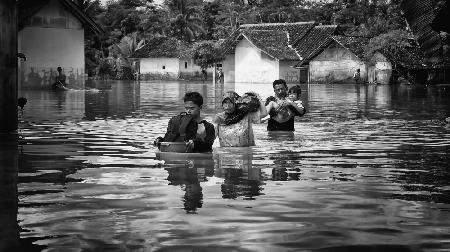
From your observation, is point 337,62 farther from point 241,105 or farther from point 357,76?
point 241,105

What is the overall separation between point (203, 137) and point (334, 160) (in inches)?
74.3

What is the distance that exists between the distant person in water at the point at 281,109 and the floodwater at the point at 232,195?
1.22 feet

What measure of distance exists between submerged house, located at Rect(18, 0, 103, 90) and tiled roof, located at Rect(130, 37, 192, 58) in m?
Answer: 45.6

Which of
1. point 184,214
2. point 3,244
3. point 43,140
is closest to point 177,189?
point 184,214

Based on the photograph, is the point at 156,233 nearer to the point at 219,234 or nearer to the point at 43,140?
the point at 219,234

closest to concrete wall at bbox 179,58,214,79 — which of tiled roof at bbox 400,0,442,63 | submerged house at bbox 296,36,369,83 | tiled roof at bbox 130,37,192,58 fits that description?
tiled roof at bbox 130,37,192,58

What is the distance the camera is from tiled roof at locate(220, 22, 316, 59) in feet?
240

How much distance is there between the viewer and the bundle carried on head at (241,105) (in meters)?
12.0

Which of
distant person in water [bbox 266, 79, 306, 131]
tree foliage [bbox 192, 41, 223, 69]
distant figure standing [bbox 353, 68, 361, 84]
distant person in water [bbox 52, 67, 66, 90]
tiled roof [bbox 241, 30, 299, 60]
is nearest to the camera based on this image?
distant person in water [bbox 266, 79, 306, 131]

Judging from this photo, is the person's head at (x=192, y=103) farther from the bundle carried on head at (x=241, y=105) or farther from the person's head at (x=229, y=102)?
the bundle carried on head at (x=241, y=105)

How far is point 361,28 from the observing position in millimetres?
76562

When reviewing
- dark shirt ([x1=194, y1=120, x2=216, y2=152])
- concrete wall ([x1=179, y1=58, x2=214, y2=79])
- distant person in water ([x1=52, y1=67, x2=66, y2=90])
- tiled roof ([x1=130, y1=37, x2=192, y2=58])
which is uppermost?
tiled roof ([x1=130, y1=37, x2=192, y2=58])

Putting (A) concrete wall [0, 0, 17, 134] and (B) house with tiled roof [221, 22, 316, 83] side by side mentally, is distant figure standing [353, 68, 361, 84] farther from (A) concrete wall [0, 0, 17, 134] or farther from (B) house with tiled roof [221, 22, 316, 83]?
(A) concrete wall [0, 0, 17, 134]

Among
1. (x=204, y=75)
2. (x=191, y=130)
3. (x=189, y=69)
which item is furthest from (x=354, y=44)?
(x=191, y=130)
